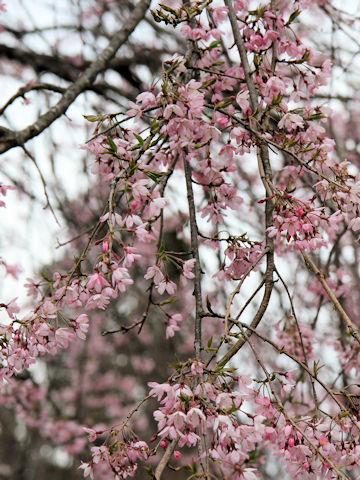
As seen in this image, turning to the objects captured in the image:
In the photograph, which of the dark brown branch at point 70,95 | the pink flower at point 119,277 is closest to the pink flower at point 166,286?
the pink flower at point 119,277

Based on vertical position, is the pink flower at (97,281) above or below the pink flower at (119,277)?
below

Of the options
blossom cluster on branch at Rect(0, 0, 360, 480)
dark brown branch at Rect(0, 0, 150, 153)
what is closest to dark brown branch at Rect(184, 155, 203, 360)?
blossom cluster on branch at Rect(0, 0, 360, 480)

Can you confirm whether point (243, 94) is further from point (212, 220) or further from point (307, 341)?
point (307, 341)

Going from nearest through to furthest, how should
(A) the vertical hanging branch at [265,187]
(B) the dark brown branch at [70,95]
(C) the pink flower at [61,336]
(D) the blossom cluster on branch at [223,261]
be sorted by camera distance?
(D) the blossom cluster on branch at [223,261] < (A) the vertical hanging branch at [265,187] < (C) the pink flower at [61,336] < (B) the dark brown branch at [70,95]

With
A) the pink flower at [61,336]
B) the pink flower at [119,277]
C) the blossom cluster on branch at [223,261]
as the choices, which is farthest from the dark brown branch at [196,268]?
the pink flower at [61,336]

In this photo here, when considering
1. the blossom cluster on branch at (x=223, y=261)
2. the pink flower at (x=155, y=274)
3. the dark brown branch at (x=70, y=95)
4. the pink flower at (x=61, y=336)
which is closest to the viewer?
the blossom cluster on branch at (x=223, y=261)

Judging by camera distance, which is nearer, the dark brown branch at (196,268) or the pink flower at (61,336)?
the dark brown branch at (196,268)

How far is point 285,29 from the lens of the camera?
2.06 m

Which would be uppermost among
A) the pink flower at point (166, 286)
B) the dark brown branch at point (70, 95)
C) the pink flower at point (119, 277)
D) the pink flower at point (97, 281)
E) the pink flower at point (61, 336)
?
the dark brown branch at point (70, 95)

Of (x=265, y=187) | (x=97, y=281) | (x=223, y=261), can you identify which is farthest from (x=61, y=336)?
(x=265, y=187)

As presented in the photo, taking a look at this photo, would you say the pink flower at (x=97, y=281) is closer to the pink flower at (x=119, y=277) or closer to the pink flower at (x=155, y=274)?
the pink flower at (x=119, y=277)

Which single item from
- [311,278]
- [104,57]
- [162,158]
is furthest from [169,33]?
[162,158]

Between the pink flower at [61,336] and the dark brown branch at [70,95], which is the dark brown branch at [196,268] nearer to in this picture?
the pink flower at [61,336]

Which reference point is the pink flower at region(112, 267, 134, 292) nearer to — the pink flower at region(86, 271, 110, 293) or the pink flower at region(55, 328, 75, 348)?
the pink flower at region(86, 271, 110, 293)
